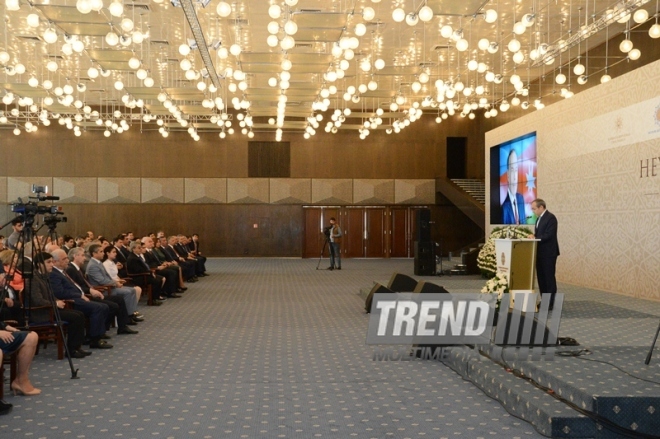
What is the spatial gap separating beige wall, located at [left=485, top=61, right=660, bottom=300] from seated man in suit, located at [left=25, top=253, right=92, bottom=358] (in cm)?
858

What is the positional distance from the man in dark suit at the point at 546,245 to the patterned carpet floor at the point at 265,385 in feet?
1.99

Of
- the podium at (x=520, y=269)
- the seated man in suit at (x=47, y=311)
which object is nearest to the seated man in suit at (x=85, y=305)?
the seated man in suit at (x=47, y=311)

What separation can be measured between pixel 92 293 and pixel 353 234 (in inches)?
715

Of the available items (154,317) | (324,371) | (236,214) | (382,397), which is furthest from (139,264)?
(236,214)

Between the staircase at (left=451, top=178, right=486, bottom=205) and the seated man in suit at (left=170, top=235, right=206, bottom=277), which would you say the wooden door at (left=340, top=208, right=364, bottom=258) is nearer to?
the staircase at (left=451, top=178, right=486, bottom=205)

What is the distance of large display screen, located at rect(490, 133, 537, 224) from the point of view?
15.5 meters

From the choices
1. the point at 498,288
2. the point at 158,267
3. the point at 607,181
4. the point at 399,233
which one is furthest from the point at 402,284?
the point at 399,233

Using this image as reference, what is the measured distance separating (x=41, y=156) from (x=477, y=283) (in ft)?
58.6

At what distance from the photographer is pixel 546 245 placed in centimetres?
881

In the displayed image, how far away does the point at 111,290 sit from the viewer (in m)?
8.91

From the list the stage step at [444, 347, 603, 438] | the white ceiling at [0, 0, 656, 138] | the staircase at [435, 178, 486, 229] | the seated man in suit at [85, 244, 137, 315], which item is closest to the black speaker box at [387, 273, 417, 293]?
the stage step at [444, 347, 603, 438]

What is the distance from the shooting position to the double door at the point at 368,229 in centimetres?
2567

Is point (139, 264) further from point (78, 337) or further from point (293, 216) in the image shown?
point (293, 216)

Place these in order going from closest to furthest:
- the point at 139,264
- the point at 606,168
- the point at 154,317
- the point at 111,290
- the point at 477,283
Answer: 1. the point at 111,290
2. the point at 154,317
3. the point at 139,264
4. the point at 606,168
5. the point at 477,283
